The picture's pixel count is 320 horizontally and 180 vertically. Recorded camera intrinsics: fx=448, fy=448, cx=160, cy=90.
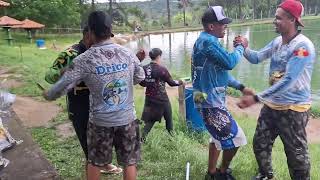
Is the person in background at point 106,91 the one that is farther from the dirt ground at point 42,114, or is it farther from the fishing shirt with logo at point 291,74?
the dirt ground at point 42,114

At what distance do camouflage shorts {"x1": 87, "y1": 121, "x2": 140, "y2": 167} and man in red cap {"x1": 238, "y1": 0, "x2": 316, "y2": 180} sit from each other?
3.09ft

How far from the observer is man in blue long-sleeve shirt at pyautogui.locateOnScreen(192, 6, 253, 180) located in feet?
12.5

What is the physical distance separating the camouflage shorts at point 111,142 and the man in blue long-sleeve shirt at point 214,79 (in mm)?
710

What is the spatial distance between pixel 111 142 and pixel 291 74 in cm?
155

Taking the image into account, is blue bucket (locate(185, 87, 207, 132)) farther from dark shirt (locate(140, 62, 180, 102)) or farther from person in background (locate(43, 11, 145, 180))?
person in background (locate(43, 11, 145, 180))

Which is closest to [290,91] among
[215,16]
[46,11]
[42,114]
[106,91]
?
[215,16]

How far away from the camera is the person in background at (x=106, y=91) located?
3.34 m

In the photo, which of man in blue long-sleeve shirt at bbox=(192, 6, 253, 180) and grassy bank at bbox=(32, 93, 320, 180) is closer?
man in blue long-sleeve shirt at bbox=(192, 6, 253, 180)

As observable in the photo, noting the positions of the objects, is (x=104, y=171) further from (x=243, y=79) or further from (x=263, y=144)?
(x=243, y=79)

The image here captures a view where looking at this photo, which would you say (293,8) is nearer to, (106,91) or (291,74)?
(291,74)

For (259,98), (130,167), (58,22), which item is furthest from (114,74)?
(58,22)

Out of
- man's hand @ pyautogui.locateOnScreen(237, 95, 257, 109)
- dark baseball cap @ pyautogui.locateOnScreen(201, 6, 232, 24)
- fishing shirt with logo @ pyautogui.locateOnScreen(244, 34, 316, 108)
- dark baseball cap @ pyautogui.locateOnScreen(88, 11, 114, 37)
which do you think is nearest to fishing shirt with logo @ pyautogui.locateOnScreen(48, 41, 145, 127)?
dark baseball cap @ pyautogui.locateOnScreen(88, 11, 114, 37)

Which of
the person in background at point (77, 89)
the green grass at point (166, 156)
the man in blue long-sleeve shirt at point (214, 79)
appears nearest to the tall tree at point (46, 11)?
the green grass at point (166, 156)

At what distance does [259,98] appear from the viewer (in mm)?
3748
